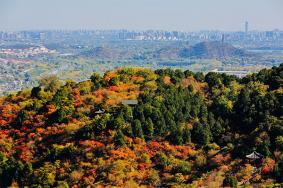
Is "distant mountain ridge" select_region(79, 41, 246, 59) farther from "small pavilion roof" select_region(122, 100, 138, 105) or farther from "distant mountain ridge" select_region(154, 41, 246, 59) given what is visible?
"small pavilion roof" select_region(122, 100, 138, 105)

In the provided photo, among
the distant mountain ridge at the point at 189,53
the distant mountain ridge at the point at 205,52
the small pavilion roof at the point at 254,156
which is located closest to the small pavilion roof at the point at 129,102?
the small pavilion roof at the point at 254,156

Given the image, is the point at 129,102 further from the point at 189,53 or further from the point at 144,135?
the point at 189,53

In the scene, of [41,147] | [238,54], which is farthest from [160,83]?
[238,54]

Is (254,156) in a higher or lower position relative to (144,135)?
lower

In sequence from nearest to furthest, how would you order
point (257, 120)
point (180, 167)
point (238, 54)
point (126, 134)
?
1. point (180, 167)
2. point (126, 134)
3. point (257, 120)
4. point (238, 54)

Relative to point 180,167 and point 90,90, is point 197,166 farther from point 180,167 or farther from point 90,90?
point 90,90

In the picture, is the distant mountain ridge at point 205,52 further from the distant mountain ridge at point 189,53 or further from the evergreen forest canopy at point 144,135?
the evergreen forest canopy at point 144,135

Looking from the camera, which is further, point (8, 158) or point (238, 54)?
point (238, 54)

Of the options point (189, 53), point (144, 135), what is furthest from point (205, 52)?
point (144, 135)
